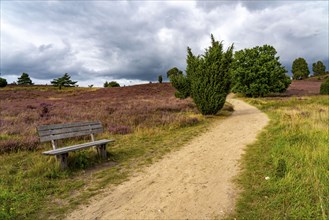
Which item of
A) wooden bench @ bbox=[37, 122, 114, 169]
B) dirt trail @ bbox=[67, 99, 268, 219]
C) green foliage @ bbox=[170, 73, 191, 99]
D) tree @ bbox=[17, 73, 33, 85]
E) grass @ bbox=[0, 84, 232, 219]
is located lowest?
dirt trail @ bbox=[67, 99, 268, 219]

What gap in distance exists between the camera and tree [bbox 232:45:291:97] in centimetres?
3819

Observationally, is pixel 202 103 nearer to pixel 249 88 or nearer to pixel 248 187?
pixel 248 187

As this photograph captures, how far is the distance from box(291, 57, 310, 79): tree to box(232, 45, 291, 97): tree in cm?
→ 5423

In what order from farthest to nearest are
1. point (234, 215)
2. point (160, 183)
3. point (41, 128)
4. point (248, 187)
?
point (41, 128) < point (160, 183) < point (248, 187) < point (234, 215)

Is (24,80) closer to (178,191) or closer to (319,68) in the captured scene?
(178,191)

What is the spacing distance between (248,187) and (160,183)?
1.95 m

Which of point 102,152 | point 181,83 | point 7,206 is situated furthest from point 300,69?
point 7,206

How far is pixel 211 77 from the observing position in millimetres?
17625

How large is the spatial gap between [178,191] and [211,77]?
13.0 metres

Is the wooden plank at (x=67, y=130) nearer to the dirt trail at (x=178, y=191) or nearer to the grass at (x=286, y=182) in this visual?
the dirt trail at (x=178, y=191)

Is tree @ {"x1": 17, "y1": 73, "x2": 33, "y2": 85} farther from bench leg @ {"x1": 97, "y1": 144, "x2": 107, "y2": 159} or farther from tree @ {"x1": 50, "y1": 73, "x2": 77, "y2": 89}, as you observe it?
bench leg @ {"x1": 97, "y1": 144, "x2": 107, "y2": 159}

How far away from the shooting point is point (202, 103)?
18031 mm

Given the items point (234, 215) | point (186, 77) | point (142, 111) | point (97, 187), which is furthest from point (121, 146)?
point (186, 77)

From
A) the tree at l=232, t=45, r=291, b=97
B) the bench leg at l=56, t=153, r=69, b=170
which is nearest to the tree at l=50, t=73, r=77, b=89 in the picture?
the tree at l=232, t=45, r=291, b=97
